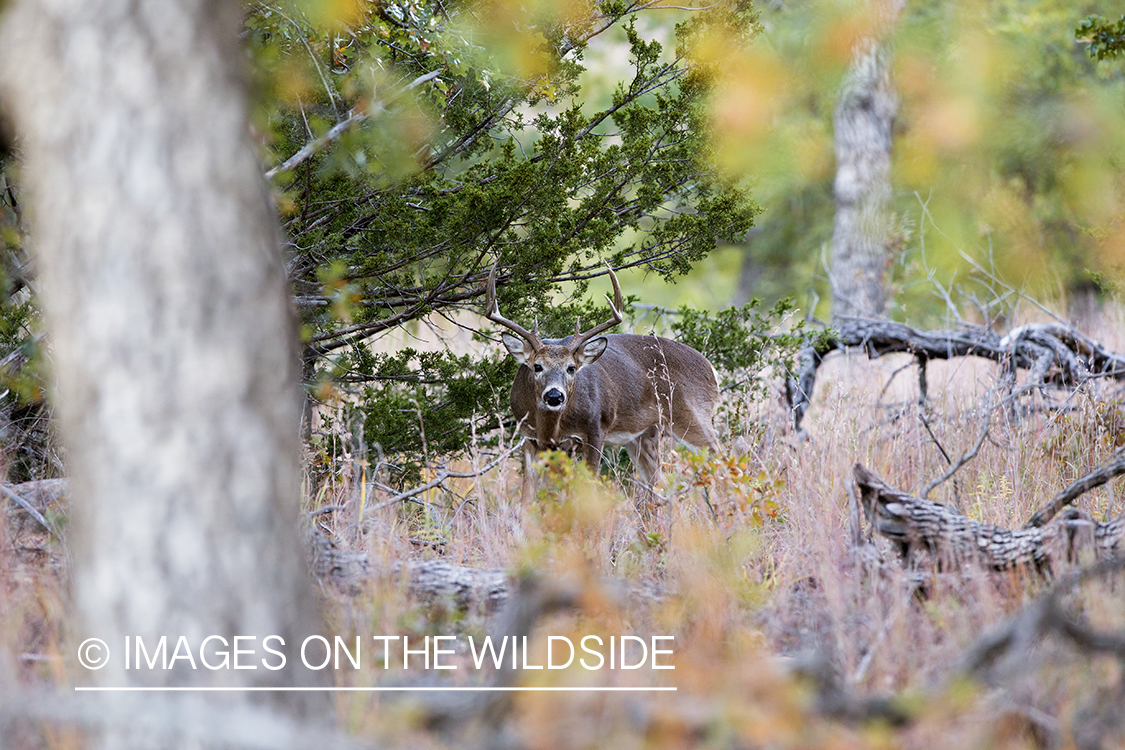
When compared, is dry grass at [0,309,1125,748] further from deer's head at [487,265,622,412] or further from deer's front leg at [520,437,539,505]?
deer's head at [487,265,622,412]

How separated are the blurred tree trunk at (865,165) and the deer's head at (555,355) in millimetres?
9820

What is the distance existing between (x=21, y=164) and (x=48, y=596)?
2.72m

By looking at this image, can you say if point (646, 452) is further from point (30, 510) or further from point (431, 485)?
point (30, 510)

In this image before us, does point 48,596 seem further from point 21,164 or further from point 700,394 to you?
point 700,394

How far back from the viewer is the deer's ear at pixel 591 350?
7.51 meters

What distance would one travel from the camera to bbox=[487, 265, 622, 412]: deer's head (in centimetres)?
716

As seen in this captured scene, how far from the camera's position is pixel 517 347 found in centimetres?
726

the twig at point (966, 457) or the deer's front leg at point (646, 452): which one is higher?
the deer's front leg at point (646, 452)

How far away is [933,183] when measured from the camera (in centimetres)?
Result: 1684

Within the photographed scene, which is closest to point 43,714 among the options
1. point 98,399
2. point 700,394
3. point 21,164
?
point 98,399

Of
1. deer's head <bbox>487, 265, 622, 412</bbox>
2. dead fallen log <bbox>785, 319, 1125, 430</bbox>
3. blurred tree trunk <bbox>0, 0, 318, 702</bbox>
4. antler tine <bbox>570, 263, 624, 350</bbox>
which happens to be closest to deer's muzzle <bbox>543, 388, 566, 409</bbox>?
deer's head <bbox>487, 265, 622, 412</bbox>

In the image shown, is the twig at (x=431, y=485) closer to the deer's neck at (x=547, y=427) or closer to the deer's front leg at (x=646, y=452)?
the deer's neck at (x=547, y=427)

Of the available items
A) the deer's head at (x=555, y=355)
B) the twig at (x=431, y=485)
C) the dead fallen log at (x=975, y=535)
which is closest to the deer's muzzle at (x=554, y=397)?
the deer's head at (x=555, y=355)

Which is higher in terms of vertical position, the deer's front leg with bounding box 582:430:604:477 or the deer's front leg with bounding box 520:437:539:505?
the deer's front leg with bounding box 582:430:604:477
